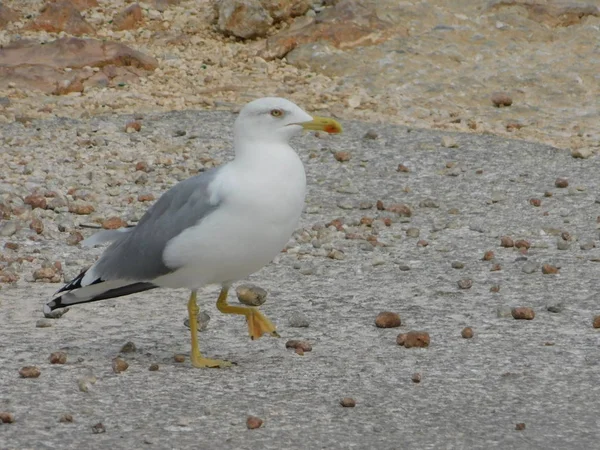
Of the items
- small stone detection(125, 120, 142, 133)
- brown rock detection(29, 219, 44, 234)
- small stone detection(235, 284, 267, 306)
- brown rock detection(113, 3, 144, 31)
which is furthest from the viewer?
brown rock detection(113, 3, 144, 31)

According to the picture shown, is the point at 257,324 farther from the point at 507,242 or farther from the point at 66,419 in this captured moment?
the point at 507,242

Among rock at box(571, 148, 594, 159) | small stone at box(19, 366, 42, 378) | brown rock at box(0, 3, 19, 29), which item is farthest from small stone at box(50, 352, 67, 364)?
brown rock at box(0, 3, 19, 29)

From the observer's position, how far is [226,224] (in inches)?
203

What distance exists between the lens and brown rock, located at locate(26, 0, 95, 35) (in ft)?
44.5

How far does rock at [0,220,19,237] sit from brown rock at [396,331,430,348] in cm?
321

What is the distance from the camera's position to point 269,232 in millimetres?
5199

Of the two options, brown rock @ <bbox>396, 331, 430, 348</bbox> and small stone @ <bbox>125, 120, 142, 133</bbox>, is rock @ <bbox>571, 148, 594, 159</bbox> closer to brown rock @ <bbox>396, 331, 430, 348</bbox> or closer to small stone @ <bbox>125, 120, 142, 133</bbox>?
small stone @ <bbox>125, 120, 142, 133</bbox>

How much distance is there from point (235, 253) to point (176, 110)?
587 cm

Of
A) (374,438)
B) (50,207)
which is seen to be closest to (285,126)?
(374,438)

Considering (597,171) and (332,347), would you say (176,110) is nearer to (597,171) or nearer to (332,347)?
(597,171)

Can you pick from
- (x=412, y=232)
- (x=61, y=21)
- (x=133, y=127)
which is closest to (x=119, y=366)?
(x=412, y=232)

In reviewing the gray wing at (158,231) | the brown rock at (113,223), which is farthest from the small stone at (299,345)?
the brown rock at (113,223)

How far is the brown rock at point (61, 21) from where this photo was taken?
44.5 feet

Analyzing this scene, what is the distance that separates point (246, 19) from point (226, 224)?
27.6 feet
